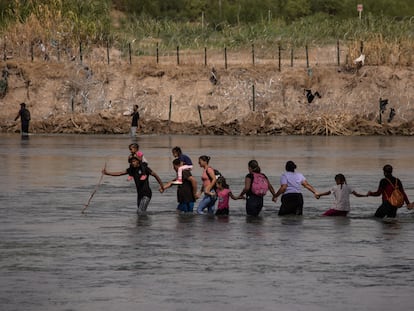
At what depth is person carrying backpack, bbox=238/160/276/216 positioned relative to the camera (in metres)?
23.1

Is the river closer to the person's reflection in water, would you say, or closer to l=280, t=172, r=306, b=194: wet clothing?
the person's reflection in water

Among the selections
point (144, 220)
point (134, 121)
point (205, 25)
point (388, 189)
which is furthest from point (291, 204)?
point (205, 25)

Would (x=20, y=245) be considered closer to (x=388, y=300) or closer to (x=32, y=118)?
(x=388, y=300)

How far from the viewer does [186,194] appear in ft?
78.6

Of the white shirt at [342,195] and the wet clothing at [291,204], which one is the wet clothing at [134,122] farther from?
the white shirt at [342,195]

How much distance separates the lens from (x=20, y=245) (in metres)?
19.8

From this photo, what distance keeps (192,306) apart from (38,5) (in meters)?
60.1

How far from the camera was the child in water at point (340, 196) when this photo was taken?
2312 centimetres

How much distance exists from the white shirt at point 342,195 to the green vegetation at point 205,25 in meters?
42.7

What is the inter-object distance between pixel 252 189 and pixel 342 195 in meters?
1.57

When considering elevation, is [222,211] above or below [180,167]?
below

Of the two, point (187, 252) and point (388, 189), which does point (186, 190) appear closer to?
point (388, 189)

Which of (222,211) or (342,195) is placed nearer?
(342,195)

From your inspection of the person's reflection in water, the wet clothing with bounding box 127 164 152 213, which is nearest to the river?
the person's reflection in water
